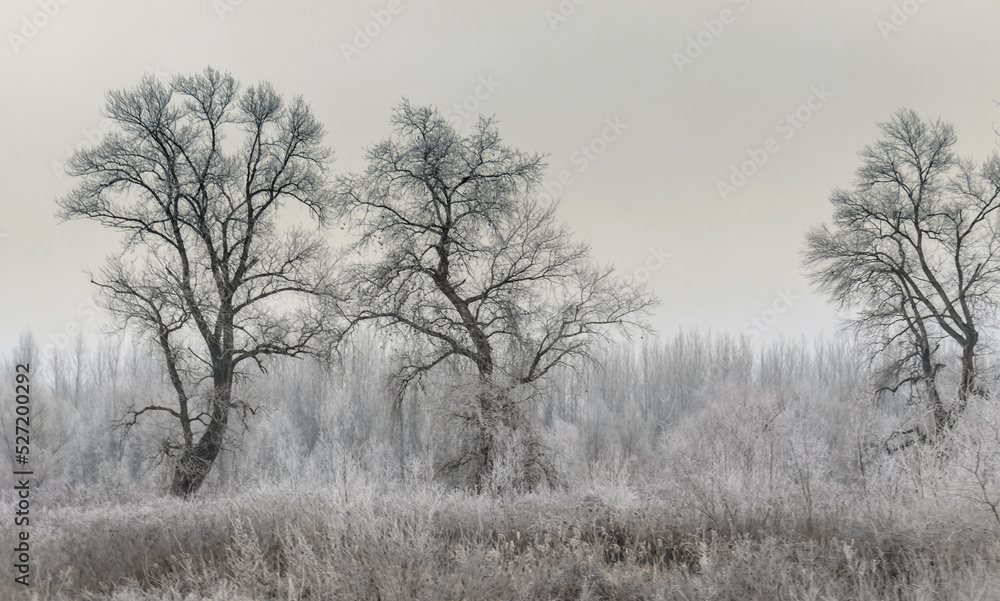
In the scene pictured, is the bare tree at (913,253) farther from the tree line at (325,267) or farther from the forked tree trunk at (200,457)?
the forked tree trunk at (200,457)

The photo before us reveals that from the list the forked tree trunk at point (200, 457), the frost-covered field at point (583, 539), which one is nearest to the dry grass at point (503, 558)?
the frost-covered field at point (583, 539)

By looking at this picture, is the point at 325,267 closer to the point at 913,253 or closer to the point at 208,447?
the point at 208,447

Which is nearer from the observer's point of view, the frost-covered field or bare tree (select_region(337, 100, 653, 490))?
the frost-covered field

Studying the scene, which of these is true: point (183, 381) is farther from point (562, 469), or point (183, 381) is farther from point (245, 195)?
point (562, 469)

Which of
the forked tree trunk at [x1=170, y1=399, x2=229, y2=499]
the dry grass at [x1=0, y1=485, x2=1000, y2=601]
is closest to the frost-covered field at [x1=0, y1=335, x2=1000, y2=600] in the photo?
the dry grass at [x1=0, y1=485, x2=1000, y2=601]

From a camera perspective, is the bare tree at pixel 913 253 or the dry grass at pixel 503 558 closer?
the dry grass at pixel 503 558

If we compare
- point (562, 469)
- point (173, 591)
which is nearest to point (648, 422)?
point (562, 469)

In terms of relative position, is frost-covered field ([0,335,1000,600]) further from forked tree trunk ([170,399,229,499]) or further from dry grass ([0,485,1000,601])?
forked tree trunk ([170,399,229,499])

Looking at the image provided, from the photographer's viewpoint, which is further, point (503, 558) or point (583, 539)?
point (583, 539)

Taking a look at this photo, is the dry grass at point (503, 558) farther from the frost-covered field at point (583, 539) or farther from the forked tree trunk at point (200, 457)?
the forked tree trunk at point (200, 457)

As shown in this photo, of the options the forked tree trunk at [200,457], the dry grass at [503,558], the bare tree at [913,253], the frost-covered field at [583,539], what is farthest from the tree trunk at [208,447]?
the bare tree at [913,253]

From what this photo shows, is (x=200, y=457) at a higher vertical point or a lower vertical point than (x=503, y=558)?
higher

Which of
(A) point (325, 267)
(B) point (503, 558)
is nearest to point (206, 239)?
(A) point (325, 267)

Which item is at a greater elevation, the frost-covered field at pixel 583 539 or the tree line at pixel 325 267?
the tree line at pixel 325 267
